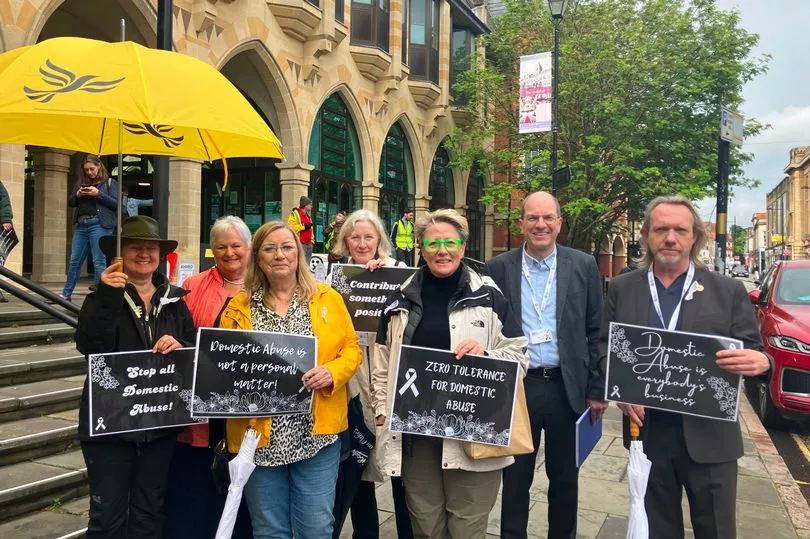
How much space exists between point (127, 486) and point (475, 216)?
1142 inches

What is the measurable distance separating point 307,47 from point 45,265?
885cm

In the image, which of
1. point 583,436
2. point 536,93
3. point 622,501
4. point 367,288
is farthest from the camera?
point 536,93

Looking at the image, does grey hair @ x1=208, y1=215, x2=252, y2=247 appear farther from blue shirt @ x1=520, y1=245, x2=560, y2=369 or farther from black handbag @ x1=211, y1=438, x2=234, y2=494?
blue shirt @ x1=520, y1=245, x2=560, y2=369

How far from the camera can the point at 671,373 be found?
2.85 m

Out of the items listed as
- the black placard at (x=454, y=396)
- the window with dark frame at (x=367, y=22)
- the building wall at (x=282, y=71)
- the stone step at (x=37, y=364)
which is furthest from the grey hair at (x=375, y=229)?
the window with dark frame at (x=367, y=22)

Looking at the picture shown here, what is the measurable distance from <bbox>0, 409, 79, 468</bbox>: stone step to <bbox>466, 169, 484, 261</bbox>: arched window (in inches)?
1024

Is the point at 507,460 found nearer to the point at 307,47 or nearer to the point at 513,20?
the point at 307,47

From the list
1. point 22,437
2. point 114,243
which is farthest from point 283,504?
point 22,437

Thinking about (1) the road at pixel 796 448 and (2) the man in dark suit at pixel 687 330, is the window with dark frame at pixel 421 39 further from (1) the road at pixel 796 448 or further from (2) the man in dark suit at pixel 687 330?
(2) the man in dark suit at pixel 687 330

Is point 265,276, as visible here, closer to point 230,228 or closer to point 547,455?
point 230,228

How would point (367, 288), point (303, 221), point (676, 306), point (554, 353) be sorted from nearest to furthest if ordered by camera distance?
point (676, 306) < point (554, 353) < point (367, 288) < point (303, 221)

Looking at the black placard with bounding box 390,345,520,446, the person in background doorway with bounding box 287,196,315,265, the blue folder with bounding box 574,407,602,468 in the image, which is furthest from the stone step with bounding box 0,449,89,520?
the person in background doorway with bounding box 287,196,315,265

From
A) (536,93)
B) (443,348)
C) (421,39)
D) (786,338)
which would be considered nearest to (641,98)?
(536,93)

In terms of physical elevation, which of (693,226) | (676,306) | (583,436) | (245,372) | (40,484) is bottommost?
(40,484)
